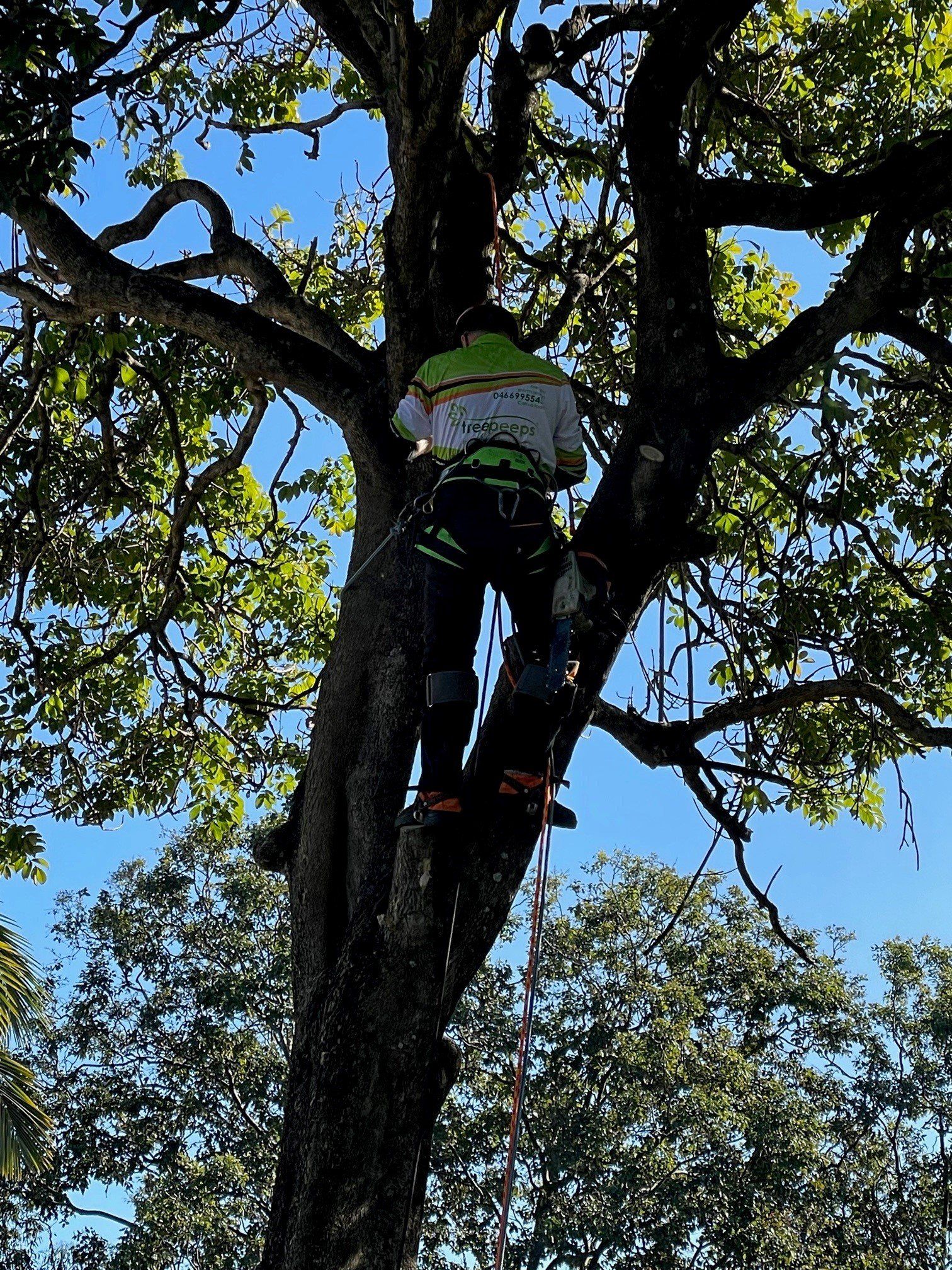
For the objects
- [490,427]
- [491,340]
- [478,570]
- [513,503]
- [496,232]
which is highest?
[496,232]

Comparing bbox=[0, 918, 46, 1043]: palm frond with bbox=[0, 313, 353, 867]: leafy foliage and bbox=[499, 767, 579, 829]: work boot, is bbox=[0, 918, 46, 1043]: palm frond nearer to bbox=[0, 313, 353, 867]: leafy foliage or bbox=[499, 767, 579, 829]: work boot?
bbox=[0, 313, 353, 867]: leafy foliage

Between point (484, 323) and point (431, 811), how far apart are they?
1.85 meters

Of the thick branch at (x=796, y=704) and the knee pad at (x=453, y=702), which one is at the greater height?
the thick branch at (x=796, y=704)

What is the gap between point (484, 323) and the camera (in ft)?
15.1

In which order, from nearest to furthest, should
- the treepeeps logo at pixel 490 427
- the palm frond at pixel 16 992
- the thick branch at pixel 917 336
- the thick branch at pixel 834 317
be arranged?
the treepeeps logo at pixel 490 427
the thick branch at pixel 834 317
the thick branch at pixel 917 336
the palm frond at pixel 16 992

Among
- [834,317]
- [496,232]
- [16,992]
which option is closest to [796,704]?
[834,317]

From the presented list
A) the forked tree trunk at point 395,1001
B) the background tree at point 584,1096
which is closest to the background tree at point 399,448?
the forked tree trunk at point 395,1001

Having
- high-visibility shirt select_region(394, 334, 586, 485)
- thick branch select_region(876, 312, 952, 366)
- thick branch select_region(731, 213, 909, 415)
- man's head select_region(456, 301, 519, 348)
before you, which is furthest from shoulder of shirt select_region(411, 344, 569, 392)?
thick branch select_region(876, 312, 952, 366)

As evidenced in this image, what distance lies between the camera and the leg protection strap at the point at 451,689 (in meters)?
A: 4.00

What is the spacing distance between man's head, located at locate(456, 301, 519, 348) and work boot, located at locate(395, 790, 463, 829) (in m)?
1.68

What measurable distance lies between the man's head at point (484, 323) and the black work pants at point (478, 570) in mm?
703

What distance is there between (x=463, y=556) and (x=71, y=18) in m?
2.81

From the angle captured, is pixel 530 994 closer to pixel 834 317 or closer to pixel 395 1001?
pixel 395 1001

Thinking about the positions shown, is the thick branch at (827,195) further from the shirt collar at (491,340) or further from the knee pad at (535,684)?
the knee pad at (535,684)
